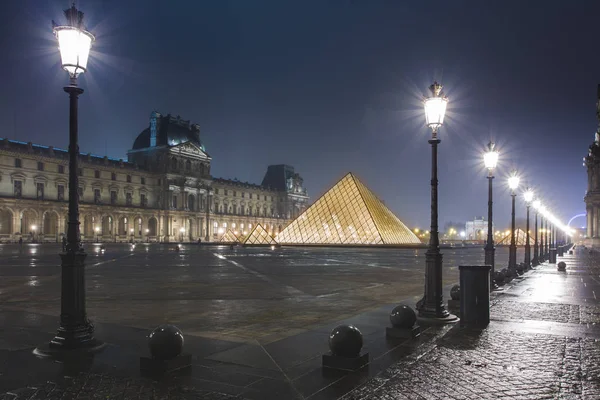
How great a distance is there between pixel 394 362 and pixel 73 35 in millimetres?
4968

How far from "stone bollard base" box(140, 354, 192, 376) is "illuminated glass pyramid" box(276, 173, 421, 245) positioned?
4587cm

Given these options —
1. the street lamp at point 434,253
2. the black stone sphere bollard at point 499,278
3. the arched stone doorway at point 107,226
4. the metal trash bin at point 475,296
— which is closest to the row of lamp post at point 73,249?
the street lamp at point 434,253

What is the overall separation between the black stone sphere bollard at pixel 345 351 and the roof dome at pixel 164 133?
87.9 metres

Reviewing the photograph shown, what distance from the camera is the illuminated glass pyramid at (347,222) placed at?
169 feet

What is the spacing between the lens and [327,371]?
4.91 metres

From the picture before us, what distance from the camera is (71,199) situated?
19.4 feet

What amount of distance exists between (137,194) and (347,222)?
1818 inches

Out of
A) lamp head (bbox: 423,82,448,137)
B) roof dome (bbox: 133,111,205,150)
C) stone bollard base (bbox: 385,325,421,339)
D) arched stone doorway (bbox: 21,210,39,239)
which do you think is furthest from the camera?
roof dome (bbox: 133,111,205,150)

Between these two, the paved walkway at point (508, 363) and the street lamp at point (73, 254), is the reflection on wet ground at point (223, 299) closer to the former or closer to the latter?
the street lamp at point (73, 254)

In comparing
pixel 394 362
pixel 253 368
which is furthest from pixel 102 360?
pixel 394 362

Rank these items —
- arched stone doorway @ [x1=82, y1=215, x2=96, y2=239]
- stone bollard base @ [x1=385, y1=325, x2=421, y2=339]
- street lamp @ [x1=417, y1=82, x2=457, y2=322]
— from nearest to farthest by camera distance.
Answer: stone bollard base @ [x1=385, y1=325, x2=421, y2=339]
street lamp @ [x1=417, y1=82, x2=457, y2=322]
arched stone doorway @ [x1=82, y1=215, x2=96, y2=239]

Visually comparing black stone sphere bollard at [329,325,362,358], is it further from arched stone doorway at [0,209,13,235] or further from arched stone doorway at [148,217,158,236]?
arched stone doorway at [148,217,158,236]

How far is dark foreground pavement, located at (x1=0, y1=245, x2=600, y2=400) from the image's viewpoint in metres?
4.29

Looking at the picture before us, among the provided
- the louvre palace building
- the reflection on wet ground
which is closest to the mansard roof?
the louvre palace building
